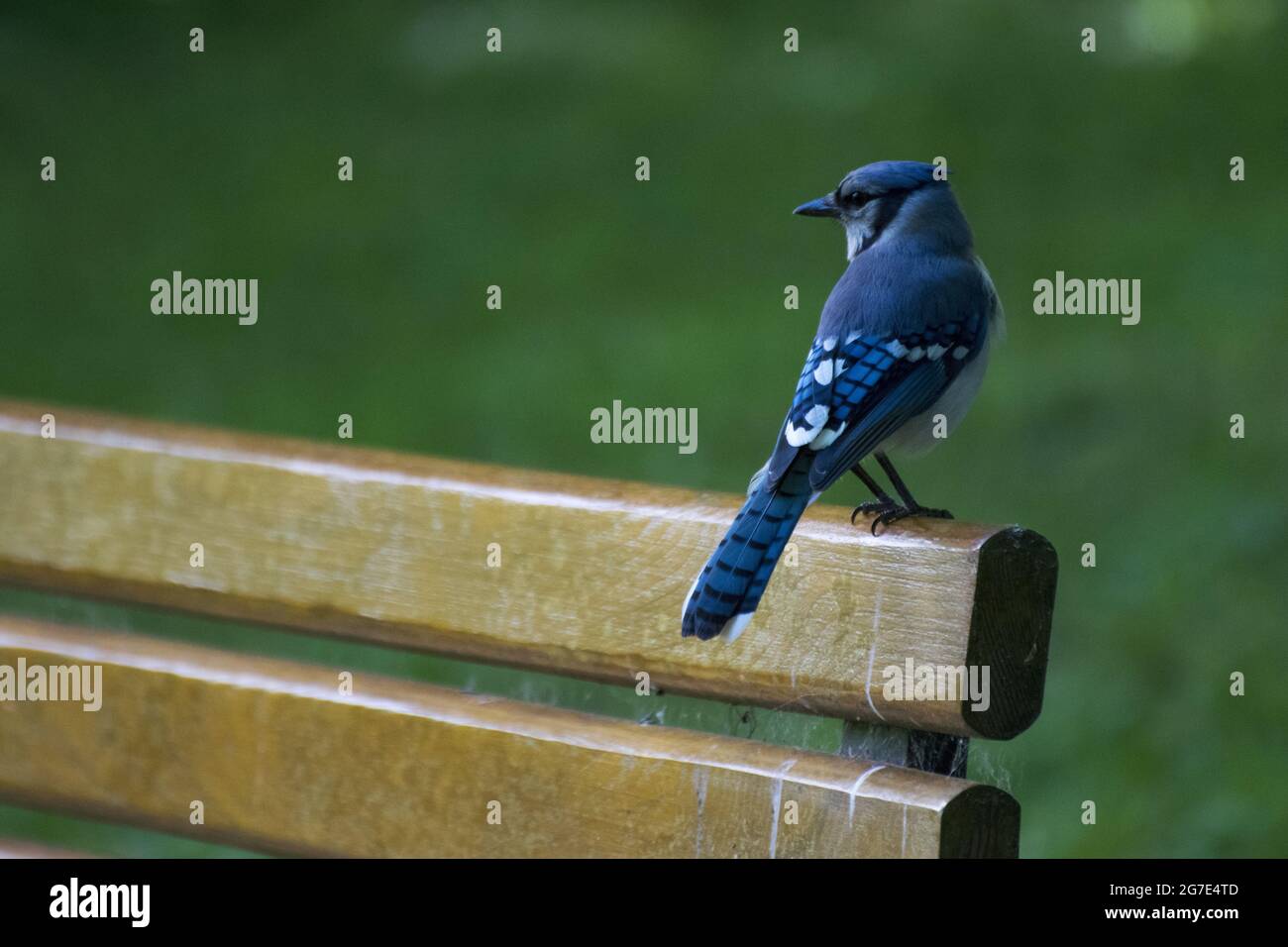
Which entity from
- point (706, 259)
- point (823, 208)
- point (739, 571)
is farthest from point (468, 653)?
point (706, 259)

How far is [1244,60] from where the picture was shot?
8625mm

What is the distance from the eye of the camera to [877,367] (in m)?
2.83

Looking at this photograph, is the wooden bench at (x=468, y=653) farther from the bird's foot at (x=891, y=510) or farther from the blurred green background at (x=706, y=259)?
the blurred green background at (x=706, y=259)

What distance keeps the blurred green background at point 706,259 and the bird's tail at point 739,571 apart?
102 centimetres

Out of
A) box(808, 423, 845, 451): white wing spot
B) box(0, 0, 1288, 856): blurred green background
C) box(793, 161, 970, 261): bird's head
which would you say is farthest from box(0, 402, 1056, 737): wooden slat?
box(793, 161, 970, 261): bird's head

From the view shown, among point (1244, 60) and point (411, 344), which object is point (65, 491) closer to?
point (411, 344)

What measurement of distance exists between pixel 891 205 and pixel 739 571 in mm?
1387

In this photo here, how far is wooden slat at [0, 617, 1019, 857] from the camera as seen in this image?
1993 millimetres

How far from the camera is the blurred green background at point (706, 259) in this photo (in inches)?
197

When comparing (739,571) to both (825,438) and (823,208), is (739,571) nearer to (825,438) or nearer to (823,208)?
(825,438)

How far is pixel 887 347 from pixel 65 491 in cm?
141

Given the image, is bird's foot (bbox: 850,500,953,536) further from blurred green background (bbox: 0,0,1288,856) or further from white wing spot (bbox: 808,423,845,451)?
blurred green background (bbox: 0,0,1288,856)

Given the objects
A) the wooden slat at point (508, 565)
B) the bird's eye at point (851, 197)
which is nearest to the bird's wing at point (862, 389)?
the wooden slat at point (508, 565)
